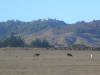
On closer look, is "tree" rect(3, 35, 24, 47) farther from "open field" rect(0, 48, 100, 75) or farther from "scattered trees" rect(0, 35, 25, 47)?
"open field" rect(0, 48, 100, 75)

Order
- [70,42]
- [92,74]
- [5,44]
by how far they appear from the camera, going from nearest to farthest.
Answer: [92,74] → [5,44] → [70,42]

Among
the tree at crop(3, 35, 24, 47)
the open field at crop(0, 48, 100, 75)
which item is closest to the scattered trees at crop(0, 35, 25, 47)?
the tree at crop(3, 35, 24, 47)

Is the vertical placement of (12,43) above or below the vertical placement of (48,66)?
below

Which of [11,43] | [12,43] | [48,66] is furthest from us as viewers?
[12,43]

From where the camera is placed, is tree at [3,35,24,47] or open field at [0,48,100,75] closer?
open field at [0,48,100,75]

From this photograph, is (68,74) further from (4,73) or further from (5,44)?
(5,44)

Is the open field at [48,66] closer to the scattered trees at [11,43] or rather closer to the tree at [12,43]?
the scattered trees at [11,43]

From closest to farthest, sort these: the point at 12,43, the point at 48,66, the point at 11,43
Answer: the point at 48,66 → the point at 11,43 → the point at 12,43

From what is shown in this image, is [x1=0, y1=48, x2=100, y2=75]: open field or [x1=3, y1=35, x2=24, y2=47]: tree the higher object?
[x1=0, y1=48, x2=100, y2=75]: open field

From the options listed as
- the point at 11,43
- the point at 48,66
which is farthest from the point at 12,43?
the point at 48,66

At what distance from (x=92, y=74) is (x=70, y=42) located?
168 metres

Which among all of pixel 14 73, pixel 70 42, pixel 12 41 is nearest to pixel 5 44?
pixel 12 41

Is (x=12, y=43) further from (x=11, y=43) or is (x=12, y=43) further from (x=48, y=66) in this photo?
(x=48, y=66)

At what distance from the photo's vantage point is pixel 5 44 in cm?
13600
